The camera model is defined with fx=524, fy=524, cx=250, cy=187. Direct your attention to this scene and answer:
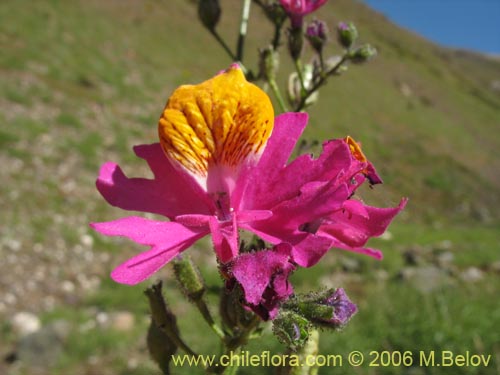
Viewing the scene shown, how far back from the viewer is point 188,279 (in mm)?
1738

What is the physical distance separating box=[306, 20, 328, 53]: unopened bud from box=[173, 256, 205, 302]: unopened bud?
1107mm

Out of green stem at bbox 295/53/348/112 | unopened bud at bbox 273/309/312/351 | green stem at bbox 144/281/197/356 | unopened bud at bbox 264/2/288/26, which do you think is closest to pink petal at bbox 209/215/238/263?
unopened bud at bbox 273/309/312/351

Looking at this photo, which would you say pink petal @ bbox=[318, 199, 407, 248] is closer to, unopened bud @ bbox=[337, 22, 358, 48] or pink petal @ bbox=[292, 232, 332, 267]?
pink petal @ bbox=[292, 232, 332, 267]

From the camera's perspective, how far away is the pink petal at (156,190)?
1435 mm

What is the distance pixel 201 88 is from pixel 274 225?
417 millimetres

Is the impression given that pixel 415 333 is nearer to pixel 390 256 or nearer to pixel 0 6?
pixel 390 256

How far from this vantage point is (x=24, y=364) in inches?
228

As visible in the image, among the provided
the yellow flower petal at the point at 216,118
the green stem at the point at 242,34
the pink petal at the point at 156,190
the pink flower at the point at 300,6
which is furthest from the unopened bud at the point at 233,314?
the pink flower at the point at 300,6

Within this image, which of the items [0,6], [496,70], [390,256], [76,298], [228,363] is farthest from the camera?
[496,70]

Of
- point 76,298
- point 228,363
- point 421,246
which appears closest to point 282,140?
point 228,363

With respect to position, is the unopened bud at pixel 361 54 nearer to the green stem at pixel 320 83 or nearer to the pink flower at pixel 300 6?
the green stem at pixel 320 83

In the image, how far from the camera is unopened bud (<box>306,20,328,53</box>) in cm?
225

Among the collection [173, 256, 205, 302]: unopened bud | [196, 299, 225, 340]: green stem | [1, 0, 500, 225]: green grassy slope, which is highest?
[173, 256, 205, 302]: unopened bud

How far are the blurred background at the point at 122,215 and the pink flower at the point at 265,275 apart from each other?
0.51 metres
